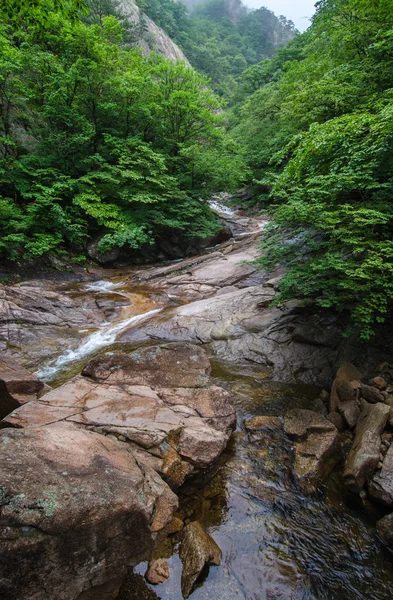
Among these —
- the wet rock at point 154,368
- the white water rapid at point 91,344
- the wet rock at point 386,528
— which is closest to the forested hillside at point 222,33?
the white water rapid at point 91,344

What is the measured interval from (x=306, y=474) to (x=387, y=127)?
5556 millimetres

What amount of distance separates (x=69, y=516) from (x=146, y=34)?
51.0 metres

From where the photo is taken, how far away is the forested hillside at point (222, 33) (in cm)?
5022

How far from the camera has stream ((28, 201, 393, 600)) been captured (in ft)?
9.78

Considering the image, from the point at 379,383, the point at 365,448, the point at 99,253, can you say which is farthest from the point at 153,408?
the point at 99,253

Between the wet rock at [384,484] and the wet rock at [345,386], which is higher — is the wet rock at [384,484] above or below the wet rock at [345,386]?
below

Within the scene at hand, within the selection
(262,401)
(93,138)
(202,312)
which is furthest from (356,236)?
(93,138)

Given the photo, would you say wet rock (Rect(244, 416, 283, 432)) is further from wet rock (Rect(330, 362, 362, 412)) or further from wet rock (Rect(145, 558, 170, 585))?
wet rock (Rect(145, 558, 170, 585))

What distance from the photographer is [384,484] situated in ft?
12.1

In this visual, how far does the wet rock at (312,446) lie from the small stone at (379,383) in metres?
1.36

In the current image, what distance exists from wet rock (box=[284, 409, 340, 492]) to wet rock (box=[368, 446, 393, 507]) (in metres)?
0.66

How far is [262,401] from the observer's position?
20.1 feet

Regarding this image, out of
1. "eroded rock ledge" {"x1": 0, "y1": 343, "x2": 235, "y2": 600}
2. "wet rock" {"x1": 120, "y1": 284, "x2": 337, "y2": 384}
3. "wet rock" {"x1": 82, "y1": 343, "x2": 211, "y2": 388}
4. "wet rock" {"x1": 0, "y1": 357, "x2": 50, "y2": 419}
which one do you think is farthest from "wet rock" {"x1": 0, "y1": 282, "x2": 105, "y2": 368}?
"eroded rock ledge" {"x1": 0, "y1": 343, "x2": 235, "y2": 600}

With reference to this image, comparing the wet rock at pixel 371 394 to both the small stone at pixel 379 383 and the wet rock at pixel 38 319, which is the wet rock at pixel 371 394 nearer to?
the small stone at pixel 379 383
